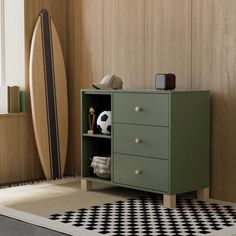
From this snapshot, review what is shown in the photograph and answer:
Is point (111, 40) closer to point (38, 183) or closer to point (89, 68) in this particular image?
point (89, 68)

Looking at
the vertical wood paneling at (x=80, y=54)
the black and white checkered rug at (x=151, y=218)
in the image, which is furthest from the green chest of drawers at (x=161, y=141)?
the vertical wood paneling at (x=80, y=54)

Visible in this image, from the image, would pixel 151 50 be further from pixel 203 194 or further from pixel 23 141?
pixel 23 141

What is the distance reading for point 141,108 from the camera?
3893mm

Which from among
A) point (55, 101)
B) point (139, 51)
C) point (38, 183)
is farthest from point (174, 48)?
point (38, 183)

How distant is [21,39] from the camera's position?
4805mm

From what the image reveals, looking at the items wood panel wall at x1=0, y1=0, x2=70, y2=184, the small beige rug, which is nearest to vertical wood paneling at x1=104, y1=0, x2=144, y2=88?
wood panel wall at x1=0, y1=0, x2=70, y2=184

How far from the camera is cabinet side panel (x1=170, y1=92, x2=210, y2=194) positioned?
149 inches

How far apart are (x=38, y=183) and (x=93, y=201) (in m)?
0.85

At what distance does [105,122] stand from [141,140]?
1.35 ft

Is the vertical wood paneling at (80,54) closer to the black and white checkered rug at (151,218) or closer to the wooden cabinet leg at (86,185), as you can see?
the wooden cabinet leg at (86,185)

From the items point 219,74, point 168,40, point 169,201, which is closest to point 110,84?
point 168,40

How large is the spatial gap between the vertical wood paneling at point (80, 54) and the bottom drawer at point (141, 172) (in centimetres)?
104

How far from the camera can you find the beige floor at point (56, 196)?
3.82m

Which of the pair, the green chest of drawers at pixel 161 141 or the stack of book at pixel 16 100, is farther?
the stack of book at pixel 16 100
